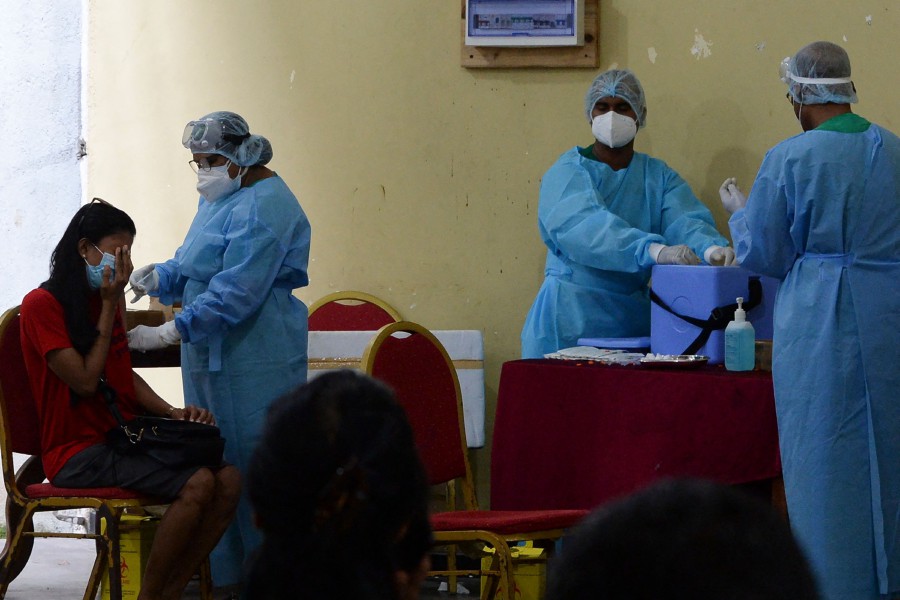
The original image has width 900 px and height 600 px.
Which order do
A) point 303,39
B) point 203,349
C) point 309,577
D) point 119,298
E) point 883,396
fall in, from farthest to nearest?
point 303,39
point 203,349
point 119,298
point 883,396
point 309,577

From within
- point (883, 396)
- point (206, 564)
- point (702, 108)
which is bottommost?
point (206, 564)

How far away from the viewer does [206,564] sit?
2.84m

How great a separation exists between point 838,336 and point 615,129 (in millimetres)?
1107

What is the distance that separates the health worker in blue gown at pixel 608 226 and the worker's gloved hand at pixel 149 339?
3.47 feet

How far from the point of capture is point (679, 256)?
117 inches

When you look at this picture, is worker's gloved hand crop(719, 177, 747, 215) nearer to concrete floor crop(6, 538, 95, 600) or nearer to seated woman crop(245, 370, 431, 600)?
concrete floor crop(6, 538, 95, 600)

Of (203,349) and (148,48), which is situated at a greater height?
(148,48)

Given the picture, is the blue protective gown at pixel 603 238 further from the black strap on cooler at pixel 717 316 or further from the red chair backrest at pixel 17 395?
the red chair backrest at pixel 17 395

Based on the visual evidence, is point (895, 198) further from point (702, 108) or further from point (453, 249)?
point (453, 249)

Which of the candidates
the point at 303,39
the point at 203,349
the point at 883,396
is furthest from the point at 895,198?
the point at 303,39

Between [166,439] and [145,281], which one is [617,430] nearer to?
[166,439]

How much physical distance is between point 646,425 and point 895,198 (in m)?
0.75

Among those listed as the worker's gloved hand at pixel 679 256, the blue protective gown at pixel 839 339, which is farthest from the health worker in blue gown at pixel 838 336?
the worker's gloved hand at pixel 679 256

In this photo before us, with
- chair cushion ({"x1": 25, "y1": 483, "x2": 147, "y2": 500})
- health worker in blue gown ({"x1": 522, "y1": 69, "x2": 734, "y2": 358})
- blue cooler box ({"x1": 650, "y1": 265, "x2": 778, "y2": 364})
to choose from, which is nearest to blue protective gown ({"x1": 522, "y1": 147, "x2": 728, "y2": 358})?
health worker in blue gown ({"x1": 522, "y1": 69, "x2": 734, "y2": 358})
